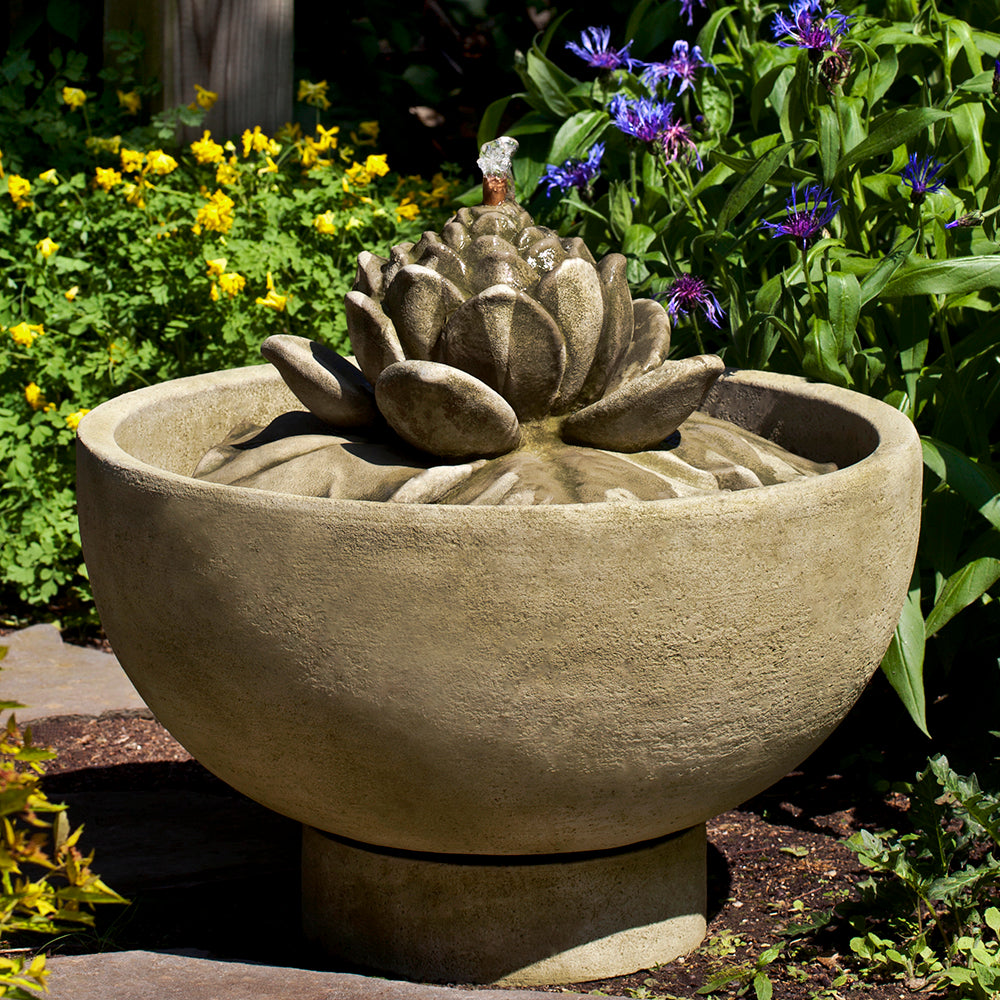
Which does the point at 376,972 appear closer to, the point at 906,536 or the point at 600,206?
the point at 906,536

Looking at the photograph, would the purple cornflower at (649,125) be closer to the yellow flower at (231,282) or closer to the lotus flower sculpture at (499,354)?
the lotus flower sculpture at (499,354)

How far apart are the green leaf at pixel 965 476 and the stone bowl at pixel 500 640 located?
0.52 metres

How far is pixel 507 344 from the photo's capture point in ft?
6.64

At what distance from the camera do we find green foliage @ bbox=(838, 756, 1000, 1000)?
2.10m

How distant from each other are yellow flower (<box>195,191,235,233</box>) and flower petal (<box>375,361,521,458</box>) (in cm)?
178

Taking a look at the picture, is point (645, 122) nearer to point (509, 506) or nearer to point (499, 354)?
point (499, 354)

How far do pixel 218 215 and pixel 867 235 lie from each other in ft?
5.89

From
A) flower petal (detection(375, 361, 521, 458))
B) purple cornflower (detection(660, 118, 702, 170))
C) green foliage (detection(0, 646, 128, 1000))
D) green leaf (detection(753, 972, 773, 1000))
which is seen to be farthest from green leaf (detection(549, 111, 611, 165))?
green foliage (detection(0, 646, 128, 1000))

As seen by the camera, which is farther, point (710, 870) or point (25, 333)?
point (25, 333)

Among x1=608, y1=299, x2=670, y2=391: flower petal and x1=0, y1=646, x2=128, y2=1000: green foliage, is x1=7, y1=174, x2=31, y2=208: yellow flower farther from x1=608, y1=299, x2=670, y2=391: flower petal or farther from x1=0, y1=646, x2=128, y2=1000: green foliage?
x1=0, y1=646, x2=128, y2=1000: green foliage

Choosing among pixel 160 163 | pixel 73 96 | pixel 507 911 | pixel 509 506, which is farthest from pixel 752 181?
pixel 73 96

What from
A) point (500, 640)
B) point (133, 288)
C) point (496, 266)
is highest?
point (496, 266)

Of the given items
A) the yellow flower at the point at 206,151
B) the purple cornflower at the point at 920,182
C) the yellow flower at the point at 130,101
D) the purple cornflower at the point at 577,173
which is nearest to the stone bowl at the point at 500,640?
the purple cornflower at the point at 920,182

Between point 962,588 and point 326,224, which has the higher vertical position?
point 326,224
